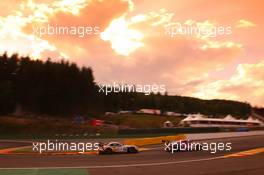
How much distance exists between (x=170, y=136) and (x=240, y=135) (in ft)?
39.3

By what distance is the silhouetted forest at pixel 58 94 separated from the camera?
139ft

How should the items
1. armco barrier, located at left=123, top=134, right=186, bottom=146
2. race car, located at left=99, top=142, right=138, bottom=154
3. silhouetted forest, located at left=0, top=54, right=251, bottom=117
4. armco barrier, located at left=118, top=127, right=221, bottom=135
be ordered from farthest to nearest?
armco barrier, located at left=118, top=127, right=221, bottom=135
silhouetted forest, located at left=0, top=54, right=251, bottom=117
armco barrier, located at left=123, top=134, right=186, bottom=146
race car, located at left=99, top=142, right=138, bottom=154

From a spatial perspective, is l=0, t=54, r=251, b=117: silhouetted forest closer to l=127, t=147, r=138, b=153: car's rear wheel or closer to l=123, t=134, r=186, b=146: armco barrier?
l=123, t=134, r=186, b=146: armco barrier

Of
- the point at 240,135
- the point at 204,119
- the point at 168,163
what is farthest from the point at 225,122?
the point at 168,163

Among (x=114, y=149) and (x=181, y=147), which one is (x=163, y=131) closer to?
(x=181, y=147)

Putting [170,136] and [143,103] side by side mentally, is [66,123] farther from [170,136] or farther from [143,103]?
[170,136]

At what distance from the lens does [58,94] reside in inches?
1940

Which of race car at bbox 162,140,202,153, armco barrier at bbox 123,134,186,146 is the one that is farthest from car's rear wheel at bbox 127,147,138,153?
armco barrier at bbox 123,134,186,146

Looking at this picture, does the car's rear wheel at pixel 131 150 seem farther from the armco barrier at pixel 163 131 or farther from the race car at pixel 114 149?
the armco barrier at pixel 163 131

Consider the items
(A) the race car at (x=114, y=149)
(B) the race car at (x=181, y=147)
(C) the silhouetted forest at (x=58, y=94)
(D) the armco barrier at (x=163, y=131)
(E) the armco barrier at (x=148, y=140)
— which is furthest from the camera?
(D) the armco barrier at (x=163, y=131)

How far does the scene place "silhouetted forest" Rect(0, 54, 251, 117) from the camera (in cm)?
4222

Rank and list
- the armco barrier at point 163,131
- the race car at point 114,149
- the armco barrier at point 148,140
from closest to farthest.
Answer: the race car at point 114,149 → the armco barrier at point 148,140 → the armco barrier at point 163,131

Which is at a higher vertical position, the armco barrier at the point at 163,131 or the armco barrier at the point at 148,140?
the armco barrier at the point at 163,131

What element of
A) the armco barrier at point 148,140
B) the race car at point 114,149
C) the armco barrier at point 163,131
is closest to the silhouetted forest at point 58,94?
the armco barrier at point 163,131
